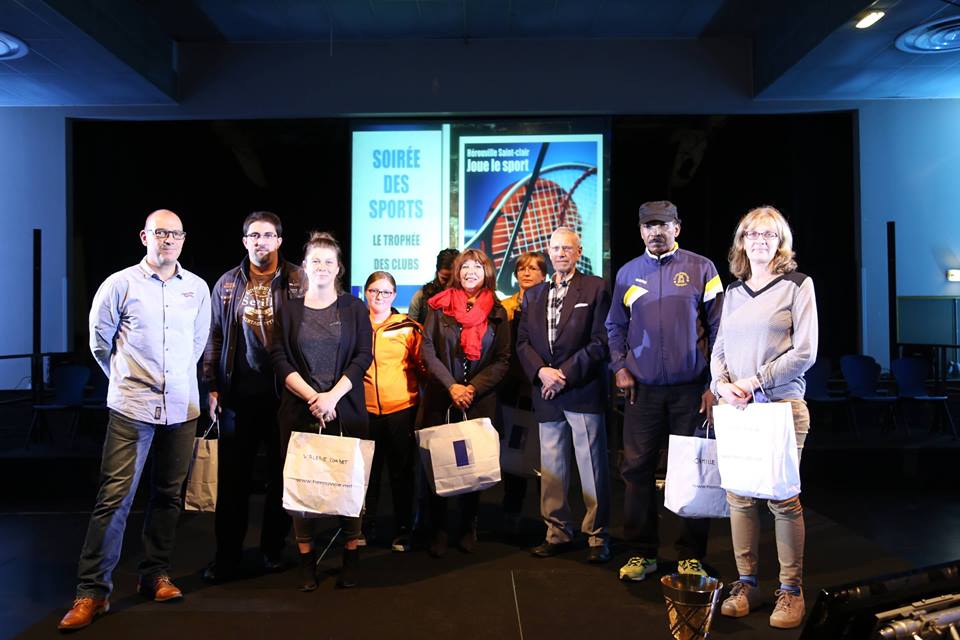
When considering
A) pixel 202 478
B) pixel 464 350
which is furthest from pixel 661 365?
pixel 202 478

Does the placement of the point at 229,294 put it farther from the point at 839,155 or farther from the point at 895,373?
the point at 839,155

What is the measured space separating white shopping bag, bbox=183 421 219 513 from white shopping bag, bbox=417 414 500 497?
36.0 inches

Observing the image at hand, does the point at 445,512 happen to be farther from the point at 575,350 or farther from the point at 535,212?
the point at 535,212

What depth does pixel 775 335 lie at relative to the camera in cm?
249

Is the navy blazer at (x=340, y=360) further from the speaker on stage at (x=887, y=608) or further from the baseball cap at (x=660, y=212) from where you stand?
the speaker on stage at (x=887, y=608)

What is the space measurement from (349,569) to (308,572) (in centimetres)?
17

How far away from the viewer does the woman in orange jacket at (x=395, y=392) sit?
3379 millimetres

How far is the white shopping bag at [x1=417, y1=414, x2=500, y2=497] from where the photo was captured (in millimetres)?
3035

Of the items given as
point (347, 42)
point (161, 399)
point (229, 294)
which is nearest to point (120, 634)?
point (161, 399)

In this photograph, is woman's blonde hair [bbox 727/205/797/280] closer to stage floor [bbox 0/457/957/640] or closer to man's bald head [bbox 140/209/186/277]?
stage floor [bbox 0/457/957/640]

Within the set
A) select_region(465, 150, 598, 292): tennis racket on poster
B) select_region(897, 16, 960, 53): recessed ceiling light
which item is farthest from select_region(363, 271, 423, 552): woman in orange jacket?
select_region(897, 16, 960, 53): recessed ceiling light

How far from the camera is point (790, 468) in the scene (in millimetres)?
2352

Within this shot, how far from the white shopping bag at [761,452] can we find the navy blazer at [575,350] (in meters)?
0.83

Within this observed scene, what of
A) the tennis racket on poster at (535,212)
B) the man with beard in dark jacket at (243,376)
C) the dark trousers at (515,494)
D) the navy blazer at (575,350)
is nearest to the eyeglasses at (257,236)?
the man with beard in dark jacket at (243,376)
